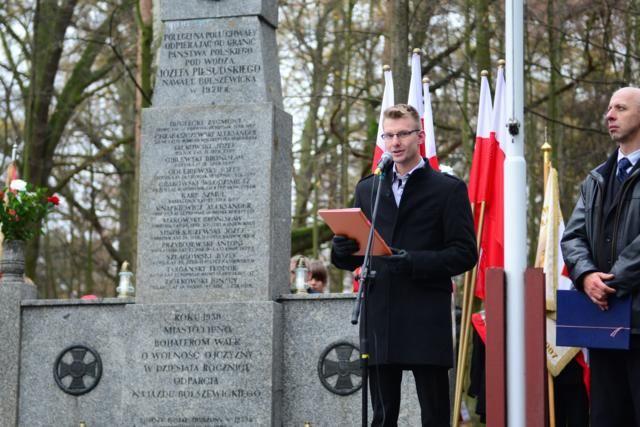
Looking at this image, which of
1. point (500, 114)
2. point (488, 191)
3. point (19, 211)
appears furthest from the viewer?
point (500, 114)

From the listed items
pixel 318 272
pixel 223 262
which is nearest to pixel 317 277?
pixel 318 272

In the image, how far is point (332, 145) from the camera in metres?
22.7

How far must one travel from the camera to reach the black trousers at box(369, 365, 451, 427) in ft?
22.0

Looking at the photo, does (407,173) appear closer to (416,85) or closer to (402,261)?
(402,261)

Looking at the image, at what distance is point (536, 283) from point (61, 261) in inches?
1119

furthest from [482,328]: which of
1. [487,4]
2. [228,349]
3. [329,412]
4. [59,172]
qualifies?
[59,172]

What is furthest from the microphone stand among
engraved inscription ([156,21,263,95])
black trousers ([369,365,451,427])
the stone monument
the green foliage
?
the green foliage

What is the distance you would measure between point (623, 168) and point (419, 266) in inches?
50.7

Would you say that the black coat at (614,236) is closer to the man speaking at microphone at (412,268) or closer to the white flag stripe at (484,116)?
the man speaking at microphone at (412,268)

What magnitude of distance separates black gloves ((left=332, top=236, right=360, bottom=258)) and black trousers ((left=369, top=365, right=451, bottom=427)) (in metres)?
0.70

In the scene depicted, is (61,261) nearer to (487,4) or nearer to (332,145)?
(332,145)

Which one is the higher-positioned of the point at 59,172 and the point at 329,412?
the point at 59,172

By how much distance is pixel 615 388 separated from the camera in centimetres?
625

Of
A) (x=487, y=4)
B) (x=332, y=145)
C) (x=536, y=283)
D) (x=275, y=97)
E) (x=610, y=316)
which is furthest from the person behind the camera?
(x=332, y=145)
